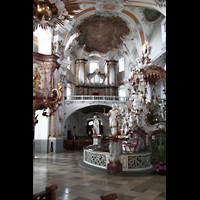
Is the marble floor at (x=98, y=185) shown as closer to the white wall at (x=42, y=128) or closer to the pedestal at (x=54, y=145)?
the pedestal at (x=54, y=145)

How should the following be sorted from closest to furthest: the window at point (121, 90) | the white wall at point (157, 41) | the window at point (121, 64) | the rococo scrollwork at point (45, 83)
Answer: the rococo scrollwork at point (45, 83) → the white wall at point (157, 41) → the window at point (121, 90) → the window at point (121, 64)

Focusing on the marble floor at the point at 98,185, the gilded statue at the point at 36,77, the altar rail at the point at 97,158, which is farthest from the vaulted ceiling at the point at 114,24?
the marble floor at the point at 98,185

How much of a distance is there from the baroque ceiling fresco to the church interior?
11 cm

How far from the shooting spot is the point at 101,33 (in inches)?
839

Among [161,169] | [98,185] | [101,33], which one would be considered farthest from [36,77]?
[101,33]

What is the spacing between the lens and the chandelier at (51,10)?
3.86 m

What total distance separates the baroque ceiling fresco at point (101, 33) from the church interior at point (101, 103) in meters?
0.11

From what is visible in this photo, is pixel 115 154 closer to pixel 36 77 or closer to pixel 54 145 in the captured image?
pixel 36 77

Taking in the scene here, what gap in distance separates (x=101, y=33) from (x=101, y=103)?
7881 mm

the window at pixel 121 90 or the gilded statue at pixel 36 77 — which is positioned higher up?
the window at pixel 121 90
